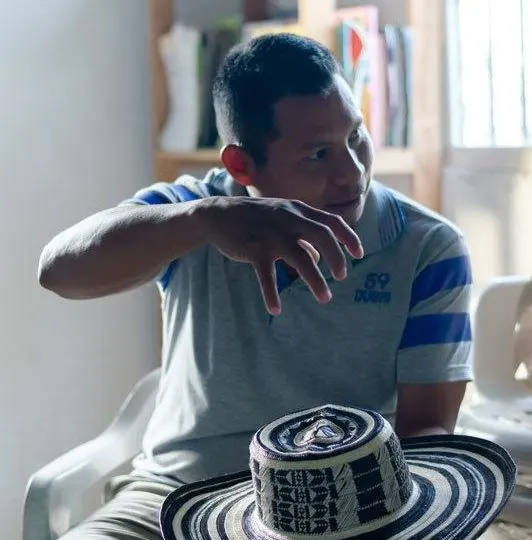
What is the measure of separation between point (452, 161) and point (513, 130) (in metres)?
0.13

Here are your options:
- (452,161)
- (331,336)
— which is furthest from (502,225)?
(331,336)

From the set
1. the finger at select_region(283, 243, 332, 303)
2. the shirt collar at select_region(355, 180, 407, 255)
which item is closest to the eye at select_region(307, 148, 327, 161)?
the shirt collar at select_region(355, 180, 407, 255)

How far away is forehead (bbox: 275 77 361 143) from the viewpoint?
4.04 ft

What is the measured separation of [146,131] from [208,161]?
21 centimetres

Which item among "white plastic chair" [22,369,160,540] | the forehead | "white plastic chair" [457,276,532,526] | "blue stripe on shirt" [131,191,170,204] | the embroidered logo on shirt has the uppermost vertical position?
the forehead

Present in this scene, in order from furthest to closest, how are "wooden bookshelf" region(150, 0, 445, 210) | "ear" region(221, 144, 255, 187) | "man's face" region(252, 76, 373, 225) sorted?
1. "wooden bookshelf" region(150, 0, 445, 210)
2. "ear" region(221, 144, 255, 187)
3. "man's face" region(252, 76, 373, 225)

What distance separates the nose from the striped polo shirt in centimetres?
10

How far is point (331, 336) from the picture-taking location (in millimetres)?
1298

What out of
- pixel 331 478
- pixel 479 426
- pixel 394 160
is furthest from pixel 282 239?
pixel 394 160

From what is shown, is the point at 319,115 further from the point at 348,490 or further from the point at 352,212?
the point at 348,490

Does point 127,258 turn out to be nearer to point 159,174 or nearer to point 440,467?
point 440,467

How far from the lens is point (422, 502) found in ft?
3.05

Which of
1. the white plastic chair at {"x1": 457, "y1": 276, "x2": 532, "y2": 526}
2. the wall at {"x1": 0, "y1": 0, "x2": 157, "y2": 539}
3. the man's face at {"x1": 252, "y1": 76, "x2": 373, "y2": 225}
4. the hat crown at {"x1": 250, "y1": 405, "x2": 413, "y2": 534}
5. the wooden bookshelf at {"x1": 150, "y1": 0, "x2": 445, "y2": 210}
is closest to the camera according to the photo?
the hat crown at {"x1": 250, "y1": 405, "x2": 413, "y2": 534}

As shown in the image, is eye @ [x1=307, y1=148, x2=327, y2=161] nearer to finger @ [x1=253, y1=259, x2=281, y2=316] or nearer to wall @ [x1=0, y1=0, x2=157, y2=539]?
finger @ [x1=253, y1=259, x2=281, y2=316]
